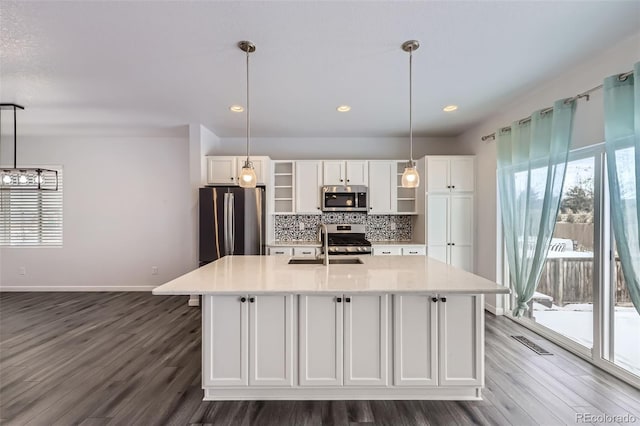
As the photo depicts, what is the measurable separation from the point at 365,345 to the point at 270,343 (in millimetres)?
686

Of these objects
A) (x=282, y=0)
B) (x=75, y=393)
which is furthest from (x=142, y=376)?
(x=282, y=0)

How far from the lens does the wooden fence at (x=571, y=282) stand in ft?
7.79

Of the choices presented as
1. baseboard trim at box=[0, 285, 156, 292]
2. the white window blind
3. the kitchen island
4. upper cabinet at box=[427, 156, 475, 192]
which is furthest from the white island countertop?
the white window blind

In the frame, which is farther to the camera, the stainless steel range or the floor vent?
the stainless steel range

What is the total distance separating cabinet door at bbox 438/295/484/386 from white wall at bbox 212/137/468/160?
3.29m

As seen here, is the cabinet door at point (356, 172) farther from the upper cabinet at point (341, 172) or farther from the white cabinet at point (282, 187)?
the white cabinet at point (282, 187)

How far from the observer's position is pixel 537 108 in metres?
2.98

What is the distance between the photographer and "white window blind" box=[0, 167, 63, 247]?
4.79m

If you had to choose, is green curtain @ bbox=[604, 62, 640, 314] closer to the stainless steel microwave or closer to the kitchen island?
the kitchen island

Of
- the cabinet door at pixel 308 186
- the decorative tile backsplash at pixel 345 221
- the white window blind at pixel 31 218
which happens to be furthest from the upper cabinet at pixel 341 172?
the white window blind at pixel 31 218

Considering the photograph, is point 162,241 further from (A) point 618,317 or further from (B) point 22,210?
(A) point 618,317

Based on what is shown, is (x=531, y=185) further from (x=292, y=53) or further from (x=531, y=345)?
(x=292, y=53)

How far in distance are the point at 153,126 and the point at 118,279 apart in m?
2.73

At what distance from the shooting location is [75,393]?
211 centimetres
